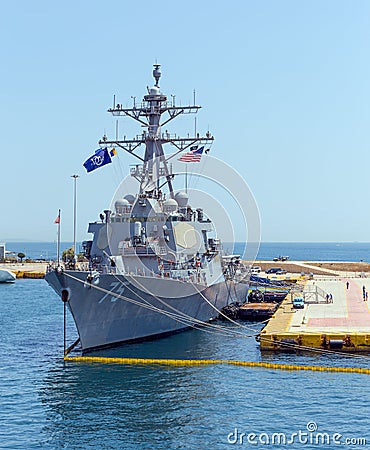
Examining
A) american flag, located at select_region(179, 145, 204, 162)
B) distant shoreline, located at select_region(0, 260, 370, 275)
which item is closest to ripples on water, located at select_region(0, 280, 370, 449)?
american flag, located at select_region(179, 145, 204, 162)

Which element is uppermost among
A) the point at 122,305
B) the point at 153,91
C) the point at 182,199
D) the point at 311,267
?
the point at 153,91

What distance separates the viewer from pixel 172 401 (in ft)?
74.6

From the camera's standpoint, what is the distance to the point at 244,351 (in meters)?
31.0

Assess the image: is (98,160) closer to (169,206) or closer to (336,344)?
(169,206)

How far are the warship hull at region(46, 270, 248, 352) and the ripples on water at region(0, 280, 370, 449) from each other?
3.44ft

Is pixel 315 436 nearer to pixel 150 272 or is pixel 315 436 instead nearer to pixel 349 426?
pixel 349 426

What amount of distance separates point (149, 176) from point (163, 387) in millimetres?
16356

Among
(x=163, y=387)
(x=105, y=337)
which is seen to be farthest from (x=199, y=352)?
(x=163, y=387)

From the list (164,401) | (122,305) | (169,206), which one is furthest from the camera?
(169,206)

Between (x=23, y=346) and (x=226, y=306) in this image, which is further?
(x=226, y=306)

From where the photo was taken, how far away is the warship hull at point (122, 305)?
94.1 ft

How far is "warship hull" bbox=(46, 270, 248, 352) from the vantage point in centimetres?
2867

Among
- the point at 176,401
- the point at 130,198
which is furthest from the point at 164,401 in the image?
the point at 130,198

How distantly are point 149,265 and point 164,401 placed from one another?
1130 cm
